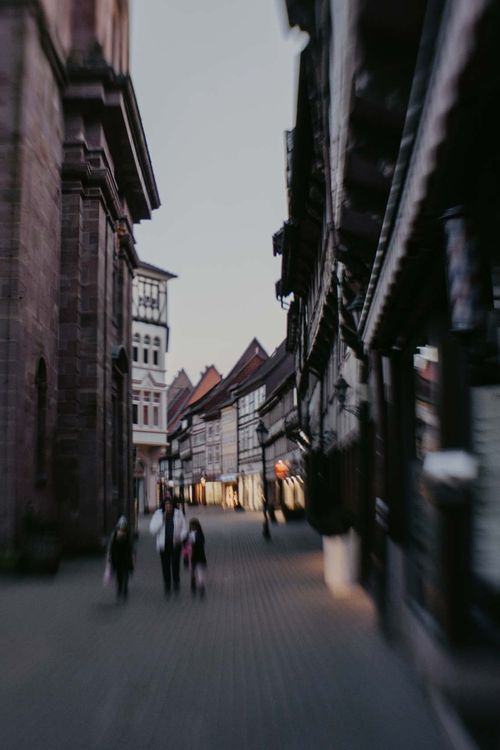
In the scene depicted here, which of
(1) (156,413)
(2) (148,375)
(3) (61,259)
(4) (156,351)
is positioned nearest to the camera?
(3) (61,259)

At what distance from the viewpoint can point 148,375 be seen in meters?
53.6

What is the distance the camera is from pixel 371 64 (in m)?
6.26

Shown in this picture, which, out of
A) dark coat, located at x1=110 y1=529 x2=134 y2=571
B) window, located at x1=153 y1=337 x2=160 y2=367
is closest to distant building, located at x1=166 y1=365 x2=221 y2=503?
window, located at x1=153 y1=337 x2=160 y2=367

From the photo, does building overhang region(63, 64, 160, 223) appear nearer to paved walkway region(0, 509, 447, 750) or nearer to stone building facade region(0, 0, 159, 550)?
stone building facade region(0, 0, 159, 550)

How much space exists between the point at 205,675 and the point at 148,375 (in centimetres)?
4614

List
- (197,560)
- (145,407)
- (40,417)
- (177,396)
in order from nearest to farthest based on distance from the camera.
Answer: (197,560), (40,417), (145,407), (177,396)

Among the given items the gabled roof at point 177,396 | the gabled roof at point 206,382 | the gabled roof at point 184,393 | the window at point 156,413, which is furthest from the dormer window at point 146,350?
the gabled roof at point 177,396

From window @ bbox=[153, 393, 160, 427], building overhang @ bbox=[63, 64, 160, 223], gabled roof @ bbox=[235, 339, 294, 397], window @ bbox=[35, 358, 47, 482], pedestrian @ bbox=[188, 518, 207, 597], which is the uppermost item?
building overhang @ bbox=[63, 64, 160, 223]

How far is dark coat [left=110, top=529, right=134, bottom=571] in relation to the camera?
1371 cm

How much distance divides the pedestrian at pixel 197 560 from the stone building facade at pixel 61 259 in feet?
15.4

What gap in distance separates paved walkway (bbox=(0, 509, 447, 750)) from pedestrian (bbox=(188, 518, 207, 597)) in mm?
250

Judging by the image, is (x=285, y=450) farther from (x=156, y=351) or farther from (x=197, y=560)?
(x=197, y=560)

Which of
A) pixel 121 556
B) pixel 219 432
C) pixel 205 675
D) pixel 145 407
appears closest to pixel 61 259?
pixel 121 556

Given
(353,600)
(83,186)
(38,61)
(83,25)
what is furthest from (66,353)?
(353,600)
